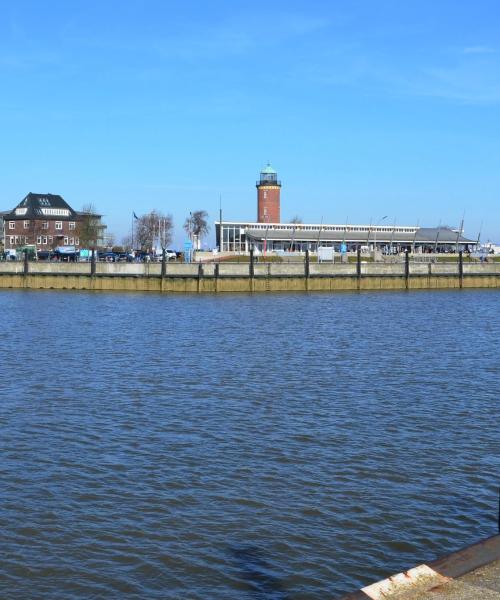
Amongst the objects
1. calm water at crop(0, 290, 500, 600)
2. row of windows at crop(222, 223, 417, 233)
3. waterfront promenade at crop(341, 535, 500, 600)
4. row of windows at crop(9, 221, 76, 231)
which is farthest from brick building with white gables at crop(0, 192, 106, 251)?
waterfront promenade at crop(341, 535, 500, 600)

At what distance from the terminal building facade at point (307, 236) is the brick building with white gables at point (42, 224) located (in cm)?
2741

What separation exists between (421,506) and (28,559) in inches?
276

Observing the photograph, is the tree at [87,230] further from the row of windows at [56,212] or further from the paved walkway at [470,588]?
the paved walkway at [470,588]

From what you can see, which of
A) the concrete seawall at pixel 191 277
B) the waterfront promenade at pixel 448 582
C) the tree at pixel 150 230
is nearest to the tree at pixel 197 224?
the tree at pixel 150 230

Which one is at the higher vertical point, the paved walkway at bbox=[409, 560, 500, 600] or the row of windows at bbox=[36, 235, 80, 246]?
the row of windows at bbox=[36, 235, 80, 246]

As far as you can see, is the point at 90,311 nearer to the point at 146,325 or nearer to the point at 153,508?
the point at 146,325

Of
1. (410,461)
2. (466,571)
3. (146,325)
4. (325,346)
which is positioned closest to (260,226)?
(146,325)

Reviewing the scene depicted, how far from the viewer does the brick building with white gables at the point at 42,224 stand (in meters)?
138

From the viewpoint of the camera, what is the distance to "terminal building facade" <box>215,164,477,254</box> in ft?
412

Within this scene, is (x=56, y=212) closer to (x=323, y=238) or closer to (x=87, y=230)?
(x=87, y=230)

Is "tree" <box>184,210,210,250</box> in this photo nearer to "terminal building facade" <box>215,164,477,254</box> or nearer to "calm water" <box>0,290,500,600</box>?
"terminal building facade" <box>215,164,477,254</box>

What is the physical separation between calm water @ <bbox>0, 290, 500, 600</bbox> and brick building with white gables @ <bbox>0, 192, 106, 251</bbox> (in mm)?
107284

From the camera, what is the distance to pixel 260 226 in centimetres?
13150

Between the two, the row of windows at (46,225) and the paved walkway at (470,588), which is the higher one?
the row of windows at (46,225)
